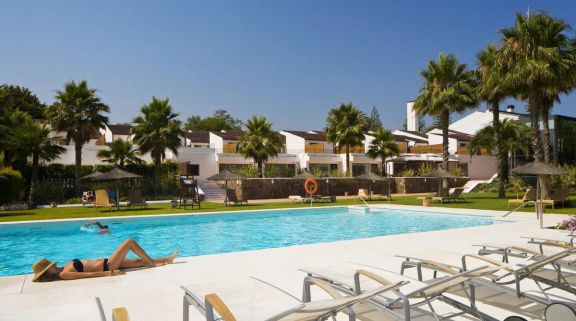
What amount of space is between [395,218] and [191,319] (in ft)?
48.7

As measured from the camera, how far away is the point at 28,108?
46875 mm

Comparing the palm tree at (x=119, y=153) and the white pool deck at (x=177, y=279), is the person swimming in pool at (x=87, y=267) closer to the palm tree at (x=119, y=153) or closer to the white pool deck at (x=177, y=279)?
the white pool deck at (x=177, y=279)

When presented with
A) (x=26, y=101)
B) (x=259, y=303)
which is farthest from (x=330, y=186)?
(x=26, y=101)

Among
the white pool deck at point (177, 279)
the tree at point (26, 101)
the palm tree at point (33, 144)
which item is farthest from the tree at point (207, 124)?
the white pool deck at point (177, 279)

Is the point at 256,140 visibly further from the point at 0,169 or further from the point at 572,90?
the point at 572,90

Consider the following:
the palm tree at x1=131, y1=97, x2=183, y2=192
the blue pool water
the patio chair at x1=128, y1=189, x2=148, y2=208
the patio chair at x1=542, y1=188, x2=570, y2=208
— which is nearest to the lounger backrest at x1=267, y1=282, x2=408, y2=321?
the blue pool water

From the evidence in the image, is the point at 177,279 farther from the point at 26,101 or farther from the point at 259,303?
the point at 26,101

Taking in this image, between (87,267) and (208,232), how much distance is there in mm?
8241

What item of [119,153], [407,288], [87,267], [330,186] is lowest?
[87,267]

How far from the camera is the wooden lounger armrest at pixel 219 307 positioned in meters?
2.78

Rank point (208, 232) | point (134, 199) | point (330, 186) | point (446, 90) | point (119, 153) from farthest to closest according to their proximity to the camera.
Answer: point (330, 186), point (119, 153), point (446, 90), point (134, 199), point (208, 232)

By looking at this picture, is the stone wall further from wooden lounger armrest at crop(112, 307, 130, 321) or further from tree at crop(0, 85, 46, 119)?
tree at crop(0, 85, 46, 119)

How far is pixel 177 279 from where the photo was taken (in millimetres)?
6285

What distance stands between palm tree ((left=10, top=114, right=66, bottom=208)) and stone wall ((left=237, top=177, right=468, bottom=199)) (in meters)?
11.1
